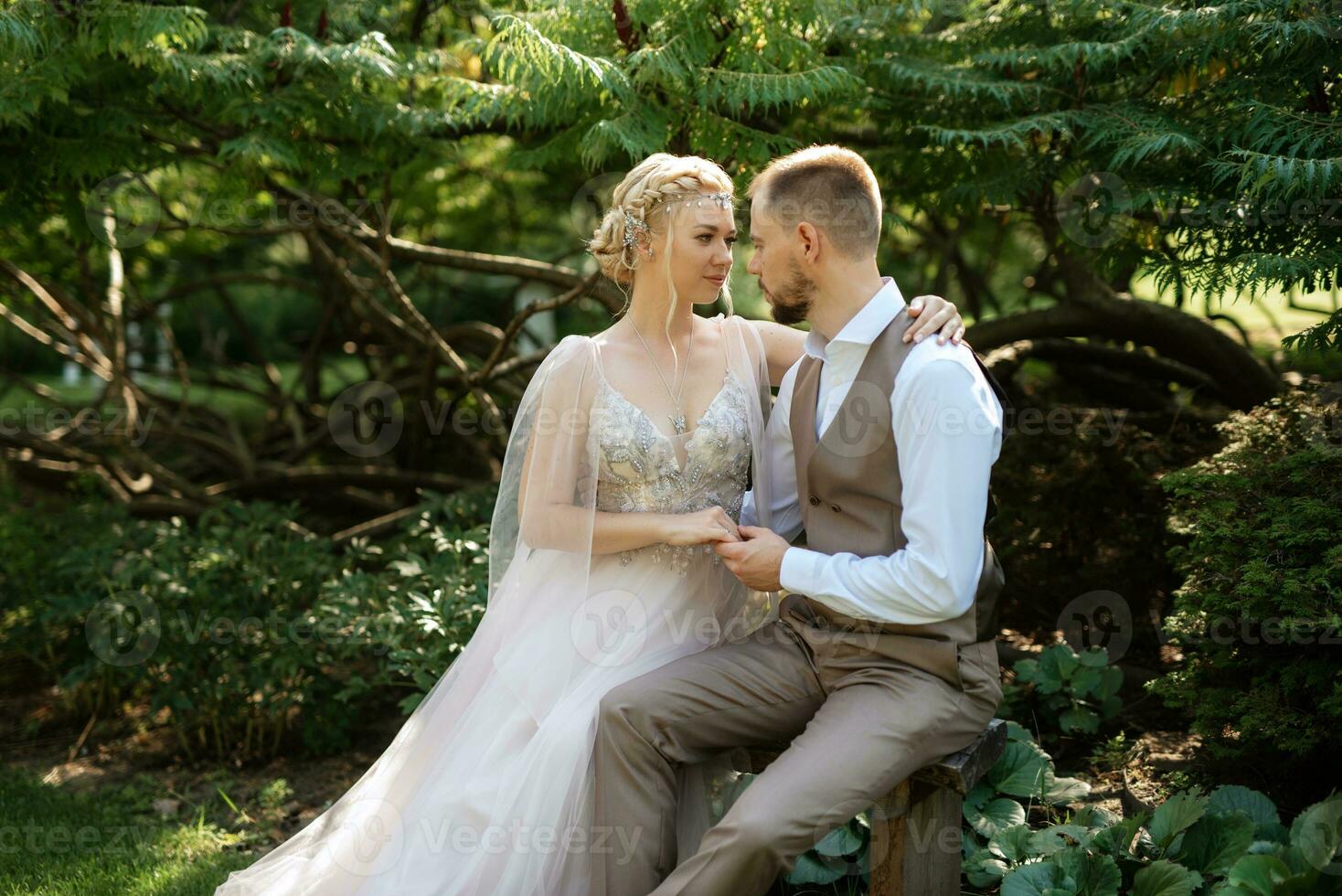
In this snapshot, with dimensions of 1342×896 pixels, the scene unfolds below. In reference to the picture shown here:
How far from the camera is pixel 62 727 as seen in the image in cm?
516

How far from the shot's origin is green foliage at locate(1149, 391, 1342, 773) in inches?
112

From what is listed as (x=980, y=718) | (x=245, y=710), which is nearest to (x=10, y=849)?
(x=245, y=710)

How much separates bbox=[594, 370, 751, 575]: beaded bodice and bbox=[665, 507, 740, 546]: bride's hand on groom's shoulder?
0.20 m

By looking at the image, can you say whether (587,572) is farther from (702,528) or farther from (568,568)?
(702,528)

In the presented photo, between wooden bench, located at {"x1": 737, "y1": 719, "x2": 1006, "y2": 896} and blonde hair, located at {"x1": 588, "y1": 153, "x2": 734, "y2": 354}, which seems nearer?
wooden bench, located at {"x1": 737, "y1": 719, "x2": 1006, "y2": 896}

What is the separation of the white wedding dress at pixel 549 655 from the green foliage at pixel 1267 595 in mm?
1226

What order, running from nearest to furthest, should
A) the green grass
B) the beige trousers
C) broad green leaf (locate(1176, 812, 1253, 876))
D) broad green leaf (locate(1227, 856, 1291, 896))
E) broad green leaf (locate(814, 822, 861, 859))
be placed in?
broad green leaf (locate(1227, 856, 1291, 896)) < the beige trousers < broad green leaf (locate(1176, 812, 1253, 876)) < broad green leaf (locate(814, 822, 861, 859)) < the green grass

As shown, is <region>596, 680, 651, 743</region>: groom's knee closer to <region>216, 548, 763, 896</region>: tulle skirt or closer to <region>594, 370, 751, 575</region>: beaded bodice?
<region>216, 548, 763, 896</region>: tulle skirt

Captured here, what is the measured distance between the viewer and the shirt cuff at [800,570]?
2.79 m

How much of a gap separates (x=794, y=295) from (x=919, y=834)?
1395mm

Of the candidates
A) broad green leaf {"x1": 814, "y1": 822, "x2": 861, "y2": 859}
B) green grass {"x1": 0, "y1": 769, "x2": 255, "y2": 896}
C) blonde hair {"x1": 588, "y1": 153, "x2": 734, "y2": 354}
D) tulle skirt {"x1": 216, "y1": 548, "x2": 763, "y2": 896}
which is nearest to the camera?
tulle skirt {"x1": 216, "y1": 548, "x2": 763, "y2": 896}

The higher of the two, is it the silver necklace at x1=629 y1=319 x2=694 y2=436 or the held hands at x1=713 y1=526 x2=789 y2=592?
the silver necklace at x1=629 y1=319 x2=694 y2=436

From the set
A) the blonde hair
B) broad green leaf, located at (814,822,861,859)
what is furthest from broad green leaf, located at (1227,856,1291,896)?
the blonde hair

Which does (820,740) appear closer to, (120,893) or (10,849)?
(120,893)
